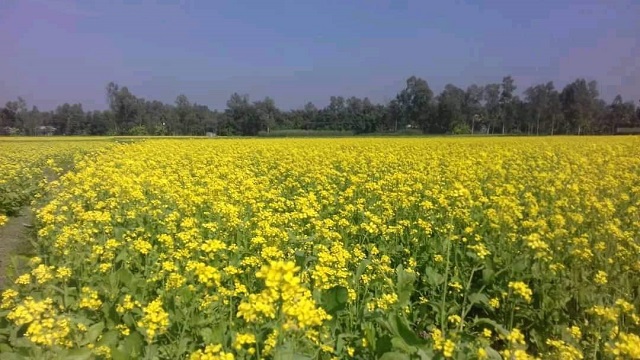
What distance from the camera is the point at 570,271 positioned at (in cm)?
397

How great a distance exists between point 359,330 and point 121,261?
2.48 metres

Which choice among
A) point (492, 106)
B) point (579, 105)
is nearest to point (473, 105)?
point (492, 106)

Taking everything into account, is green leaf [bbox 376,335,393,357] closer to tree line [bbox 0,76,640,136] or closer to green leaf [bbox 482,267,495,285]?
green leaf [bbox 482,267,495,285]

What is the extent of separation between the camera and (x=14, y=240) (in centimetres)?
756

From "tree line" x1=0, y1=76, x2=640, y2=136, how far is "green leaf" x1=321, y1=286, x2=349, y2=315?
6163 centimetres

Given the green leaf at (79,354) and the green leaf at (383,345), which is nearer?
the green leaf at (79,354)

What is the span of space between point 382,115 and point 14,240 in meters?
79.5

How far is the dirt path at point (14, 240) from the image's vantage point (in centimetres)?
624

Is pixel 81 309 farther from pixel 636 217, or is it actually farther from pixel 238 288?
pixel 636 217

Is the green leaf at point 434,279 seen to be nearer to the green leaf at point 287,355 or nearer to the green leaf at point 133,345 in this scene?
the green leaf at point 287,355

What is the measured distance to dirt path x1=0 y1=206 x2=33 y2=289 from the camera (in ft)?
20.5

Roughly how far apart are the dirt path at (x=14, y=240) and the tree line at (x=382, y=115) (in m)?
57.5

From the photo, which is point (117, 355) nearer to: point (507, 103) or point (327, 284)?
point (327, 284)

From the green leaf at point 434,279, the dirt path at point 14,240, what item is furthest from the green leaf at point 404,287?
the dirt path at point 14,240
